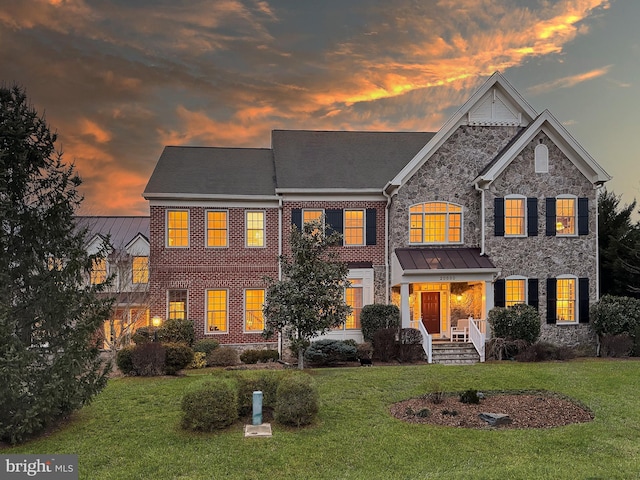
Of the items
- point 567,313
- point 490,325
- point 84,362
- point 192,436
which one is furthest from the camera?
point 567,313

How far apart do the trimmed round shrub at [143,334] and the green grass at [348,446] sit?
5.84m

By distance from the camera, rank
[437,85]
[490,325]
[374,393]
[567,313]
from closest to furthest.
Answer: [374,393] → [490,325] → [567,313] → [437,85]

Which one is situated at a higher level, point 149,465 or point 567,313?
point 567,313

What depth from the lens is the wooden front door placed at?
20156 mm

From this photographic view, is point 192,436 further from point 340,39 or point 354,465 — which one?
point 340,39

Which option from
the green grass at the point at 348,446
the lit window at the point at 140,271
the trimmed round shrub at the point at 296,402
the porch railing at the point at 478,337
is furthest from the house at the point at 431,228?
the trimmed round shrub at the point at 296,402

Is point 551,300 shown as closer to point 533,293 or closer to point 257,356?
point 533,293

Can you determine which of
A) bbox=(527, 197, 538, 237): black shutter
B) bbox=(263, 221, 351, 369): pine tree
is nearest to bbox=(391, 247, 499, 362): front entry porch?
bbox=(527, 197, 538, 237): black shutter

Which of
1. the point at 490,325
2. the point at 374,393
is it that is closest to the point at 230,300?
the point at 374,393

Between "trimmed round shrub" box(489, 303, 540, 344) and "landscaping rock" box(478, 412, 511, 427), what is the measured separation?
8765 mm

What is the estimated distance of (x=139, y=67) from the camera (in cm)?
1802

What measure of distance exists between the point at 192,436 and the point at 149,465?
1316mm

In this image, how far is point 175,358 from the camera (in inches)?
576

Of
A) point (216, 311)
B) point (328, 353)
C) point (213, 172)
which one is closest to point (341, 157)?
point (213, 172)
